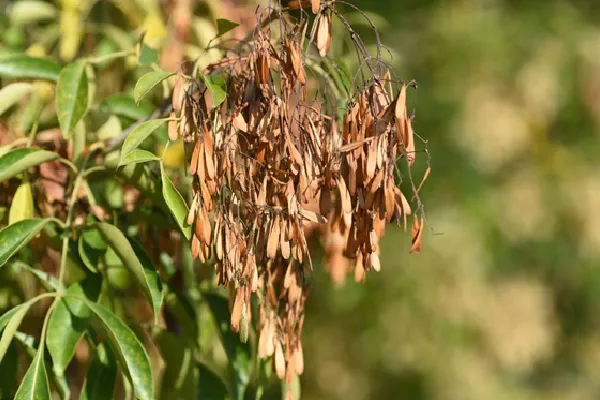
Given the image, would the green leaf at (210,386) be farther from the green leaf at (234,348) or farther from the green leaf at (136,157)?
the green leaf at (136,157)

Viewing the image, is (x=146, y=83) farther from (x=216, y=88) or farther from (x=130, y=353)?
(x=130, y=353)

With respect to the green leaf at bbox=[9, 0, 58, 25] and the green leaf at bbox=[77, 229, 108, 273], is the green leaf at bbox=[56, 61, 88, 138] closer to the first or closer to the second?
the green leaf at bbox=[77, 229, 108, 273]

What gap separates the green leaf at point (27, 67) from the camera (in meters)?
0.82

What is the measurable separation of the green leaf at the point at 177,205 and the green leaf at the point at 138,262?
56mm

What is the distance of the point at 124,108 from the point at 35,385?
364 millimetres

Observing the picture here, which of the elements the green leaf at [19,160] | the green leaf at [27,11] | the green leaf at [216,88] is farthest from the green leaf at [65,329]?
the green leaf at [27,11]

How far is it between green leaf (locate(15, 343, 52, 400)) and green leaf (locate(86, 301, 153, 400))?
0.06 metres

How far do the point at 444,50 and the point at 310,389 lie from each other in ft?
4.93

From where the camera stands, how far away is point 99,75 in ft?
4.00

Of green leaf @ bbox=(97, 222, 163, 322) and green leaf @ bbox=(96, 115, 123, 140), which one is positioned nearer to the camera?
green leaf @ bbox=(97, 222, 163, 322)

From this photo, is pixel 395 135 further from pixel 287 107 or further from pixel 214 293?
pixel 214 293

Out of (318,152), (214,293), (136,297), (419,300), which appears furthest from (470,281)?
(318,152)

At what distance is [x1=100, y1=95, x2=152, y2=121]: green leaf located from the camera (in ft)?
3.03

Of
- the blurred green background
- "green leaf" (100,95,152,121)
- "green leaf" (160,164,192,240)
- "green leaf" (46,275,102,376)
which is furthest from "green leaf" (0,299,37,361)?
the blurred green background
